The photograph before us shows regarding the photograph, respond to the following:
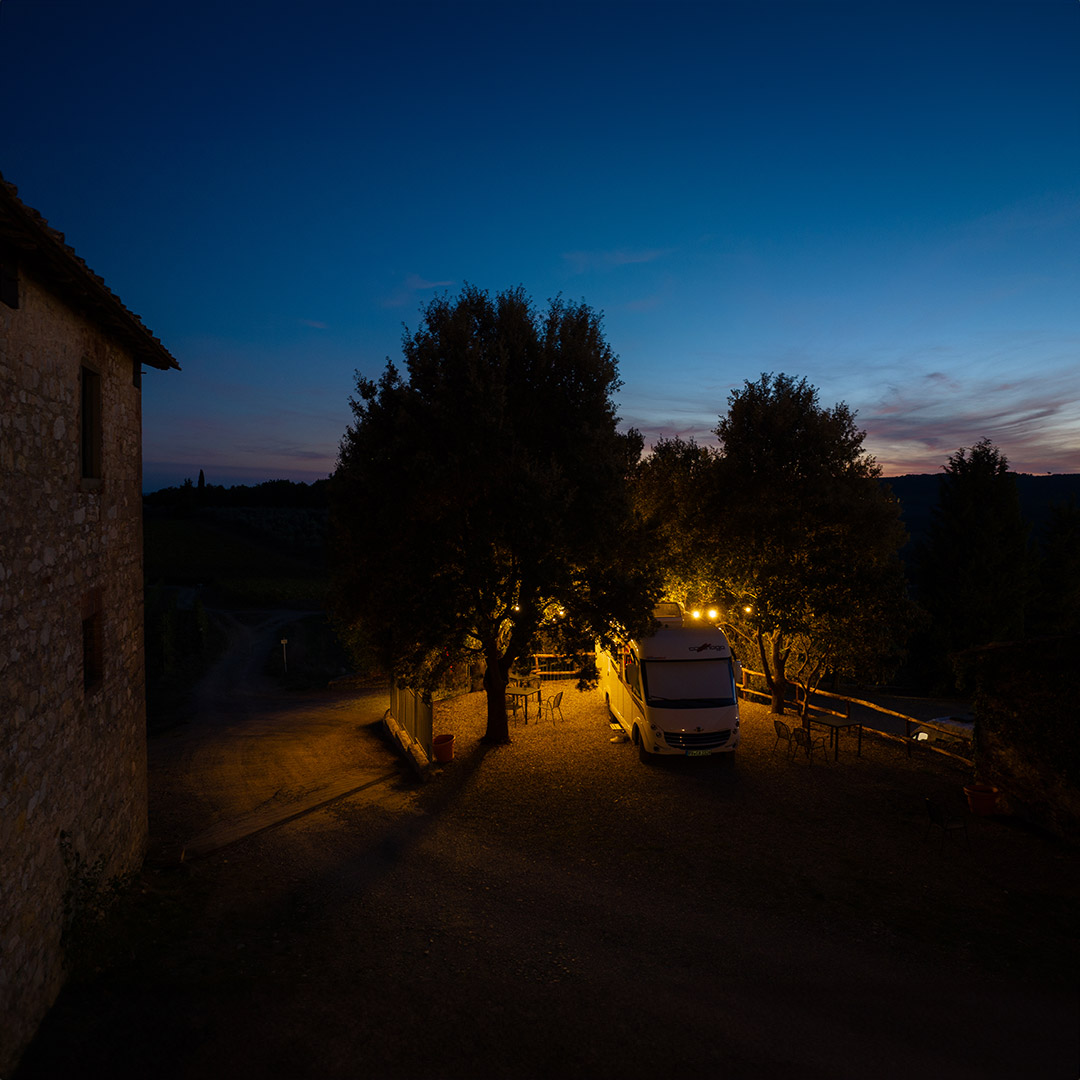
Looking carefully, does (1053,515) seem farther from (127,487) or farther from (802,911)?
(127,487)

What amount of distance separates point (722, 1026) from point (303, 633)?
40773mm

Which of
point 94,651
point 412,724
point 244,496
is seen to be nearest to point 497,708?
point 412,724

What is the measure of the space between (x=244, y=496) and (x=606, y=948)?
125 metres

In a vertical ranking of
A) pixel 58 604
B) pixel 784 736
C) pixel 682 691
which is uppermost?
pixel 58 604

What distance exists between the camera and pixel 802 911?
812cm

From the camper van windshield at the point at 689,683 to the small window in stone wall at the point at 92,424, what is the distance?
1074 centimetres

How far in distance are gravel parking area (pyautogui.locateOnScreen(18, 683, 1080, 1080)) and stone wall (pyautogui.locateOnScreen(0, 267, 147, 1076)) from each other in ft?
3.09

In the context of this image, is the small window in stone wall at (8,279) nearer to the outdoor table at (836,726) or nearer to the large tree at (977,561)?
the outdoor table at (836,726)

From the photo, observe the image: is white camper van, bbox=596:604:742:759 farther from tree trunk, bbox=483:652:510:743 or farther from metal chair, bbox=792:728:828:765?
tree trunk, bbox=483:652:510:743

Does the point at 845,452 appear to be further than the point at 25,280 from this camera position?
Yes

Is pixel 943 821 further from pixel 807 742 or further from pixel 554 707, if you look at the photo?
pixel 554 707

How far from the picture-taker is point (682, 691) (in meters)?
14.0

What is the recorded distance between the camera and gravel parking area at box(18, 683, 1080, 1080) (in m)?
5.54

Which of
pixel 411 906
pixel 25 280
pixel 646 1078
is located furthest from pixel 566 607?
pixel 25 280
